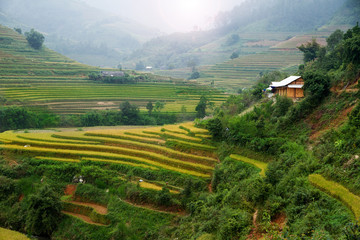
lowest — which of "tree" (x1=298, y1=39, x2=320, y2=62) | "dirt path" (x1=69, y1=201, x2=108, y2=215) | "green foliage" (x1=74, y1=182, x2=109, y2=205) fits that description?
"dirt path" (x1=69, y1=201, x2=108, y2=215)

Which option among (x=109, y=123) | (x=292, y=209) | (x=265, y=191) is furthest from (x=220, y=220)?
(x=109, y=123)

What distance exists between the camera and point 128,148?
2255cm

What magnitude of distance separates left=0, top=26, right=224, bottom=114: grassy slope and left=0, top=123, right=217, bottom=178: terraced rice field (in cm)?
1482

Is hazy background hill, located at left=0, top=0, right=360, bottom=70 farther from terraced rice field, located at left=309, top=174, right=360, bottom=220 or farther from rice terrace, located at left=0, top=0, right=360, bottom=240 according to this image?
terraced rice field, located at left=309, top=174, right=360, bottom=220

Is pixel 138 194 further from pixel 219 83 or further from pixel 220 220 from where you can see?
pixel 219 83

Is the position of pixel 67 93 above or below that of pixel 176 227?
above

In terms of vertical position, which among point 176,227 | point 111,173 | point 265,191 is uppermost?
point 265,191

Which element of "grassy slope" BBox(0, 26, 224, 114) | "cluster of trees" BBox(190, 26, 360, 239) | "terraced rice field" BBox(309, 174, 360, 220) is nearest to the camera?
"terraced rice field" BBox(309, 174, 360, 220)

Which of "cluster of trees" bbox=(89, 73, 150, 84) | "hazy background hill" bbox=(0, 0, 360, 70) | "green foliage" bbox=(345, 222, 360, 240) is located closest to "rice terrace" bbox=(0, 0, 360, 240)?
"green foliage" bbox=(345, 222, 360, 240)

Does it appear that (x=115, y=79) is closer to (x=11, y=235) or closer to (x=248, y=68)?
(x=248, y=68)

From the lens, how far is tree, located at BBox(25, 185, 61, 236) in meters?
16.6

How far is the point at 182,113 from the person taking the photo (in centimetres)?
4012

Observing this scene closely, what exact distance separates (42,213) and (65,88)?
30.6 meters

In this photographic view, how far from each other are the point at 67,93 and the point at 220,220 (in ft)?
118
